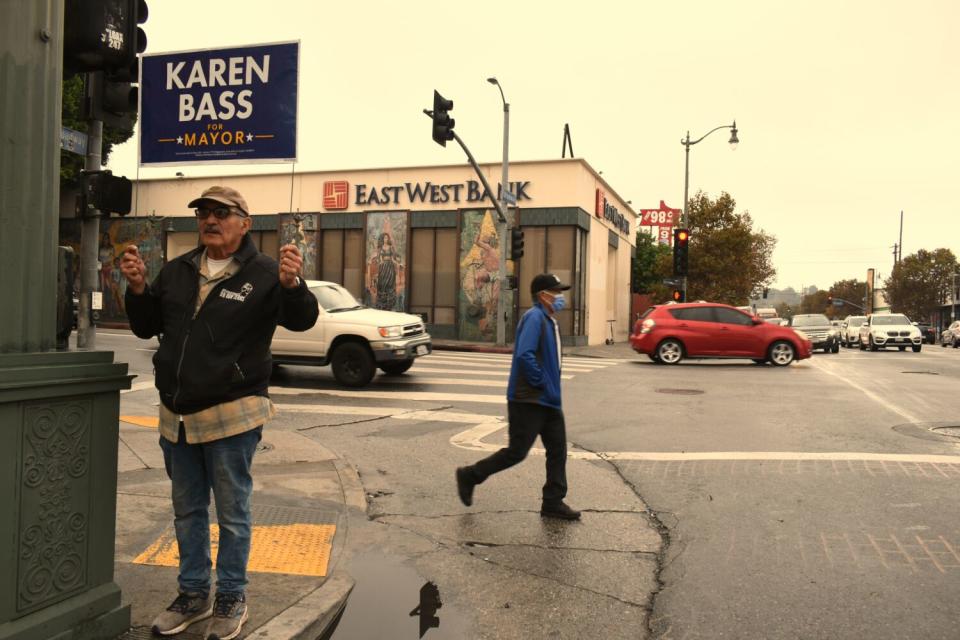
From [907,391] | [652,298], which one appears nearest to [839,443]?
[907,391]

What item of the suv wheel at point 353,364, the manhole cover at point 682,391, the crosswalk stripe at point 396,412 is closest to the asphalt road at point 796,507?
the manhole cover at point 682,391

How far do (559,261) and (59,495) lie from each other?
2584 cm

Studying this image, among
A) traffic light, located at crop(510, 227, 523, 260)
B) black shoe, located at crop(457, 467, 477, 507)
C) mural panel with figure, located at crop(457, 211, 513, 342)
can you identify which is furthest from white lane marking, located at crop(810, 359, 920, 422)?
mural panel with figure, located at crop(457, 211, 513, 342)

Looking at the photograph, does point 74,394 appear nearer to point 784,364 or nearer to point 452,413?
point 452,413

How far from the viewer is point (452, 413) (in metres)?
10.0

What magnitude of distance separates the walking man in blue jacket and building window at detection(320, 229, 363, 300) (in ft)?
85.1

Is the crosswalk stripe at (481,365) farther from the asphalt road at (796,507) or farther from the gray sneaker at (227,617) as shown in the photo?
the gray sneaker at (227,617)

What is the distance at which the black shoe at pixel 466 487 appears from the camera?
554 centimetres

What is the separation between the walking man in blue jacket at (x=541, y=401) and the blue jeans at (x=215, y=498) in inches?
89.9

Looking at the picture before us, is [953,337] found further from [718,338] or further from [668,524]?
[668,524]

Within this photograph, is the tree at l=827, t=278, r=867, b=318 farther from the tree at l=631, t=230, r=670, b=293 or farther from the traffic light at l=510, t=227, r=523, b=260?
the traffic light at l=510, t=227, r=523, b=260

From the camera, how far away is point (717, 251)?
3972 centimetres

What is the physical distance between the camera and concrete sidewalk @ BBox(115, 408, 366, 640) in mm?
3494

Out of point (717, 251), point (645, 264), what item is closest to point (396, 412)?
point (717, 251)
